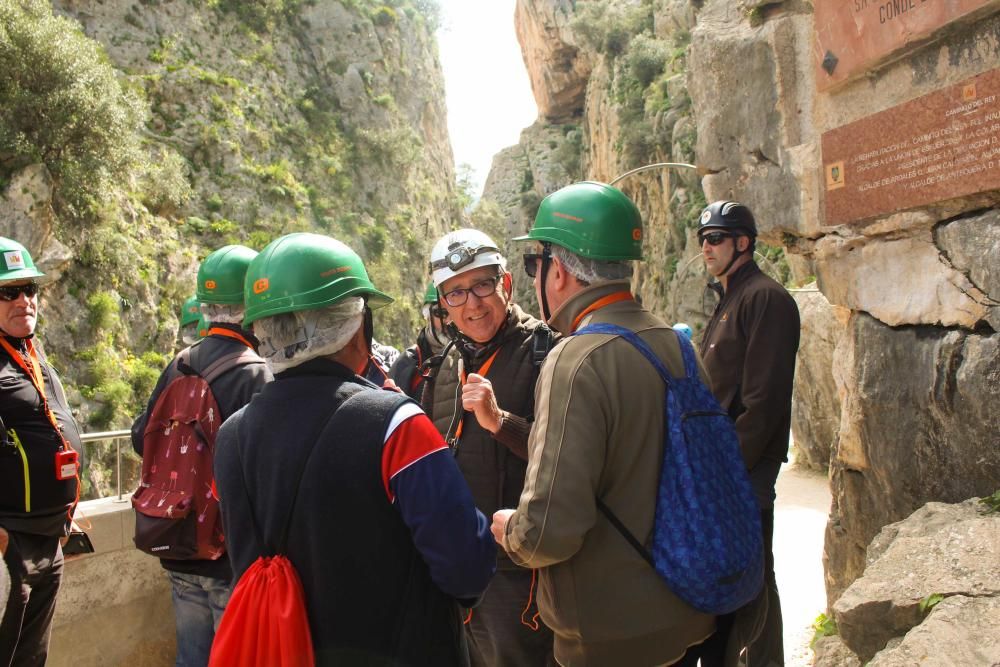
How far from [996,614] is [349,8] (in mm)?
40823

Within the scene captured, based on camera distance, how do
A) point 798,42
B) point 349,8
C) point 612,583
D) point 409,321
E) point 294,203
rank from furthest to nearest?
point 349,8 → point 409,321 → point 294,203 → point 798,42 → point 612,583

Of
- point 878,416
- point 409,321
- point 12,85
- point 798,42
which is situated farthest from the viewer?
point 409,321

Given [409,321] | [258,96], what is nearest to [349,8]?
[258,96]

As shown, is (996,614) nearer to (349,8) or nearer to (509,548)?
(509,548)

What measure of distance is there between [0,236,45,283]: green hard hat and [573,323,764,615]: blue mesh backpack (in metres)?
2.57

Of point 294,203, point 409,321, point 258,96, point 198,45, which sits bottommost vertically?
point 409,321

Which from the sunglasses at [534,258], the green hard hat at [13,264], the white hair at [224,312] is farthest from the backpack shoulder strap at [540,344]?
the green hard hat at [13,264]

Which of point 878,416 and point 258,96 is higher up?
point 258,96

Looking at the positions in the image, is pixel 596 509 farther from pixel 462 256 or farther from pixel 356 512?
pixel 462 256

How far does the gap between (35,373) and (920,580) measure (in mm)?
3676

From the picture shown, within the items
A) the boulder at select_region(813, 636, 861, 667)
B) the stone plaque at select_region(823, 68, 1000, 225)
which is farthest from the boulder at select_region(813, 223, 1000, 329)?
the boulder at select_region(813, 636, 861, 667)

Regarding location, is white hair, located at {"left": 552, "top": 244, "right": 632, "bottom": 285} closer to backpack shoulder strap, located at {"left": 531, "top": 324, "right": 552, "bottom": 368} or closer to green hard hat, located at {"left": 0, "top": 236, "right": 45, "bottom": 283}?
backpack shoulder strap, located at {"left": 531, "top": 324, "right": 552, "bottom": 368}

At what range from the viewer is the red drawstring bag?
1.55 metres

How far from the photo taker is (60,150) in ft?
60.0
